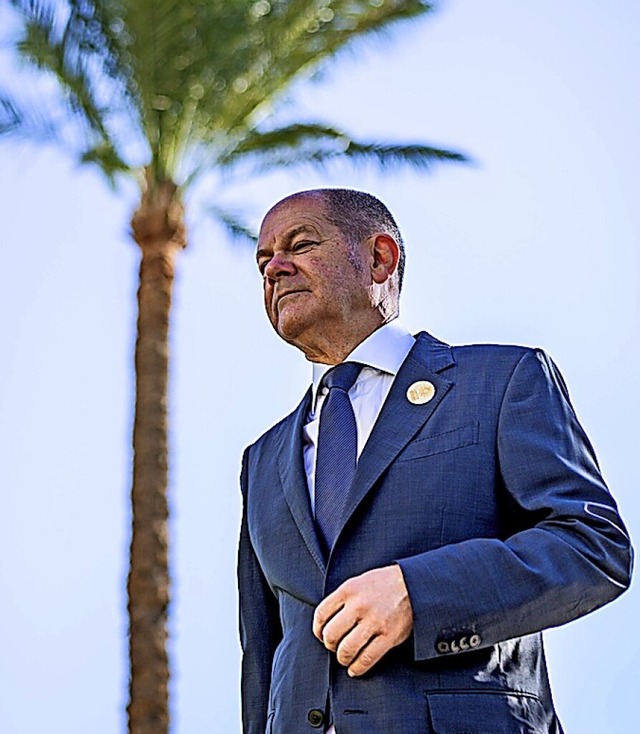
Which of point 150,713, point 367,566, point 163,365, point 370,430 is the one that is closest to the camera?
point 367,566

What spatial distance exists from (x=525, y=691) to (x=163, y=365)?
35.5 ft

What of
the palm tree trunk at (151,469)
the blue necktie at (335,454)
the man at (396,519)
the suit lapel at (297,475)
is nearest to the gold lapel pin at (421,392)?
the man at (396,519)

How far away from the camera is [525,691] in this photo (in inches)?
122

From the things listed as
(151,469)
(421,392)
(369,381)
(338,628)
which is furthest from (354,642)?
(151,469)

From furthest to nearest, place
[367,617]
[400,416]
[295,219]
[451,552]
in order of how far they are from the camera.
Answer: [295,219] → [400,416] → [451,552] → [367,617]

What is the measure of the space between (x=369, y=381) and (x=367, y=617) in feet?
2.71

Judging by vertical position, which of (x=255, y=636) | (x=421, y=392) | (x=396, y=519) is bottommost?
(x=255, y=636)

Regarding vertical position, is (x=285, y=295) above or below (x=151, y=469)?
below

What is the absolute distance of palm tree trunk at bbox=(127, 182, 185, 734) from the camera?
1220 cm

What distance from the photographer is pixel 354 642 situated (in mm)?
2951

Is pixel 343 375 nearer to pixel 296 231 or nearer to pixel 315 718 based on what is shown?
pixel 296 231

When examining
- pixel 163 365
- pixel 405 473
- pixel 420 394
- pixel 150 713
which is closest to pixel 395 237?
pixel 420 394

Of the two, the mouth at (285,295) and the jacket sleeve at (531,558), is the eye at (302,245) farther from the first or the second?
the jacket sleeve at (531,558)

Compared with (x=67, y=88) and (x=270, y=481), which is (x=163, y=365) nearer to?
(x=67, y=88)
